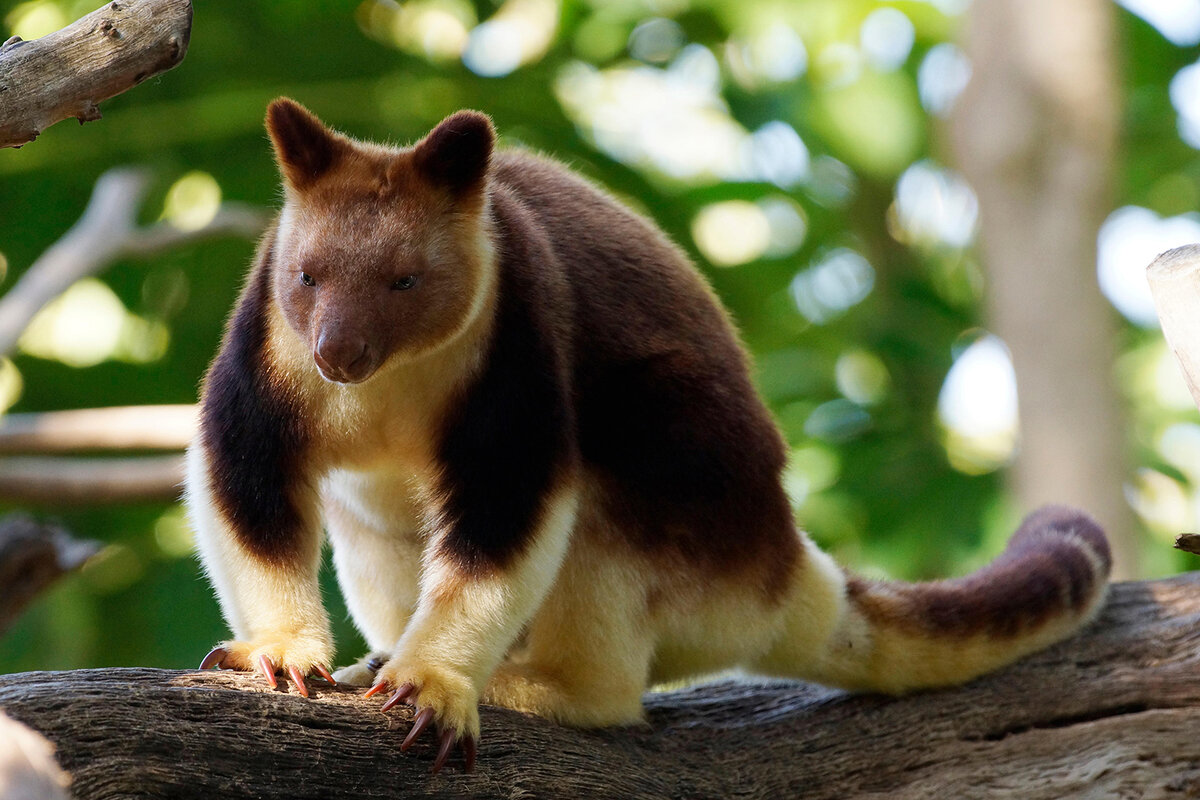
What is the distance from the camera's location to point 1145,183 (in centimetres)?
1067

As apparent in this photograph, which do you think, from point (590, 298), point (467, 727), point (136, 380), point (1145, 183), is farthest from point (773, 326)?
point (467, 727)

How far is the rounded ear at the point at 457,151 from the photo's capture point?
3.37m

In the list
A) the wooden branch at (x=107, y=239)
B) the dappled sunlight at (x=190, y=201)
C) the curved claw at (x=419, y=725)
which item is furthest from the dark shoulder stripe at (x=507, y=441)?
the dappled sunlight at (x=190, y=201)

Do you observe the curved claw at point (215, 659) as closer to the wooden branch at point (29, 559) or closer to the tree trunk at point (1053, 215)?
the wooden branch at point (29, 559)

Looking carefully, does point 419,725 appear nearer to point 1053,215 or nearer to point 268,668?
point 268,668

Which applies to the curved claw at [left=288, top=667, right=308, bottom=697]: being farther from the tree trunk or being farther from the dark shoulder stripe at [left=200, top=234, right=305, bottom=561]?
the tree trunk

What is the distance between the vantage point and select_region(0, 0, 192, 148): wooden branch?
246 centimetres

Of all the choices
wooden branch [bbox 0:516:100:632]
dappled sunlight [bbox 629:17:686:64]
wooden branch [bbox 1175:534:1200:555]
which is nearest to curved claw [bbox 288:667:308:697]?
wooden branch [bbox 1175:534:1200:555]

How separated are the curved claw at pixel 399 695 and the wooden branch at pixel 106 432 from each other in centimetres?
414

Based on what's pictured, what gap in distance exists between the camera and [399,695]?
10.3 feet

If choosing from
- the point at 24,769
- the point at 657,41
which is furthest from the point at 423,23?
the point at 24,769

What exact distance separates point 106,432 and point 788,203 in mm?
5395

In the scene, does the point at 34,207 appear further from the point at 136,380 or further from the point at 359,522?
the point at 359,522

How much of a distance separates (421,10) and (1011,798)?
25.1 ft
